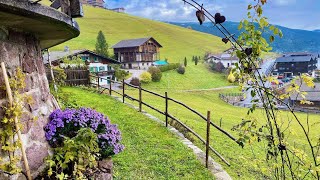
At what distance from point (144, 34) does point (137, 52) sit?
37103 mm

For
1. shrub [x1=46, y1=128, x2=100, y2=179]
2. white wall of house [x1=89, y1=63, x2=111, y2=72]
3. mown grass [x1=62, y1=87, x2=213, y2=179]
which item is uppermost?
shrub [x1=46, y1=128, x2=100, y2=179]

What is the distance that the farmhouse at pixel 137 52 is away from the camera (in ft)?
174

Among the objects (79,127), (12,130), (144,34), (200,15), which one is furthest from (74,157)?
(144,34)

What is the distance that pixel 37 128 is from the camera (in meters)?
3.20

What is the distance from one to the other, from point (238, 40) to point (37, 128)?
7.74 feet

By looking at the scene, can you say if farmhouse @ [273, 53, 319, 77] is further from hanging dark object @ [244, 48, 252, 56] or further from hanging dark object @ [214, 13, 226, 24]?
hanging dark object @ [214, 13, 226, 24]

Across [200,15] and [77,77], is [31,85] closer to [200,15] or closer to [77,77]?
[200,15]

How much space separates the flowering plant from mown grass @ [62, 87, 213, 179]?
117 cm

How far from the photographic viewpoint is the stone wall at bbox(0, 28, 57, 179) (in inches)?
109

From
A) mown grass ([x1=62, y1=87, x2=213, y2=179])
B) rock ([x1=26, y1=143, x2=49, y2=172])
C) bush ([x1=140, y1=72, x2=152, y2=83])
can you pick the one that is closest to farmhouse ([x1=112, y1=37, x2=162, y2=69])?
bush ([x1=140, y1=72, x2=152, y2=83])

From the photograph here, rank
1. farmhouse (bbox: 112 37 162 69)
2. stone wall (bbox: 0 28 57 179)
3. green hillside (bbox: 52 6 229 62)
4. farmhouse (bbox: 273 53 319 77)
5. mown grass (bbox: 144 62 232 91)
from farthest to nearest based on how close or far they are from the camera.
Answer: green hillside (bbox: 52 6 229 62), farmhouse (bbox: 273 53 319 77), farmhouse (bbox: 112 37 162 69), mown grass (bbox: 144 62 232 91), stone wall (bbox: 0 28 57 179)

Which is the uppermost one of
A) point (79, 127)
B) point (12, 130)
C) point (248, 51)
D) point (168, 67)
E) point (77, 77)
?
point (248, 51)

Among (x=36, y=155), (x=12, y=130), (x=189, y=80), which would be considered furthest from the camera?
(x=189, y=80)

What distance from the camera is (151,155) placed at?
6438 mm
